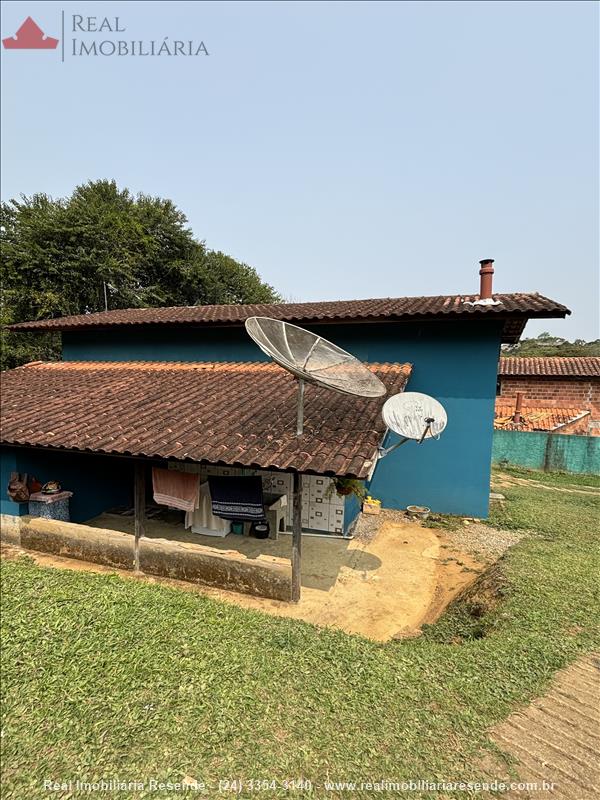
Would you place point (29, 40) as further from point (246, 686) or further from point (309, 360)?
point (246, 686)

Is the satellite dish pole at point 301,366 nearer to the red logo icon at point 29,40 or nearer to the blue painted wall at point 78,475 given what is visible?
the blue painted wall at point 78,475

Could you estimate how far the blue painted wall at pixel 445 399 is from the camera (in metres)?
9.01

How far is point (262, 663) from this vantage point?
4145 millimetres

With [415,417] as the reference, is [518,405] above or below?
below

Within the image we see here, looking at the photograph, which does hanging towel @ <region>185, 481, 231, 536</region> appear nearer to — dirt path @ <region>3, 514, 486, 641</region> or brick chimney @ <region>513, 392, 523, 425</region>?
dirt path @ <region>3, 514, 486, 641</region>

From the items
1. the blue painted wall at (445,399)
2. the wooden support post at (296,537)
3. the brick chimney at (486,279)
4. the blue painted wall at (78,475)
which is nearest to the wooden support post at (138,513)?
the blue painted wall at (78,475)

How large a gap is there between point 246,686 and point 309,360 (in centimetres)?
408

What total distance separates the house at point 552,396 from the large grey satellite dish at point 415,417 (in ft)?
47.3

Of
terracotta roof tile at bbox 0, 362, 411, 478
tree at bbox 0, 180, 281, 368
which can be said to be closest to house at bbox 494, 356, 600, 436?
terracotta roof tile at bbox 0, 362, 411, 478

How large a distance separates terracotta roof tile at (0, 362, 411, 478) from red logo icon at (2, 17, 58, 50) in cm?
623

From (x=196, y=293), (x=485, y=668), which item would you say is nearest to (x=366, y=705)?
(x=485, y=668)

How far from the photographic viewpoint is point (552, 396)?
1805cm

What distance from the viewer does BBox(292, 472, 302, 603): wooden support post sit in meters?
5.55

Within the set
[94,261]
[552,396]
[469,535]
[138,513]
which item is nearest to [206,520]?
[138,513]
